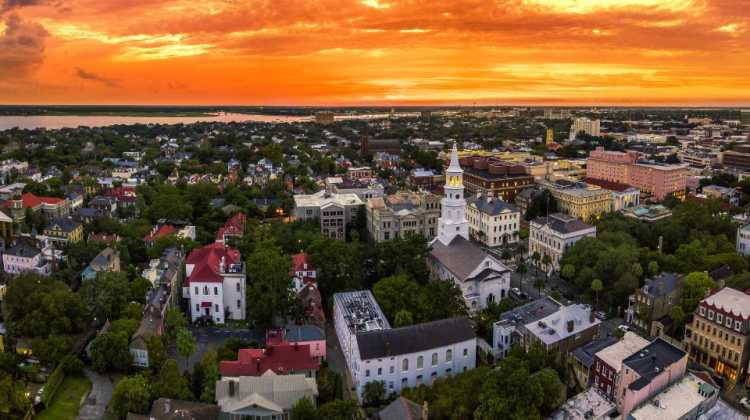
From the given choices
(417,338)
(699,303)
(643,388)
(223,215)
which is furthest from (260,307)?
(223,215)

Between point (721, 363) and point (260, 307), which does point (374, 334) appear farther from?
point (721, 363)

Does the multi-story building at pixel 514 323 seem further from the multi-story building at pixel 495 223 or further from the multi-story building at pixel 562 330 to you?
the multi-story building at pixel 495 223

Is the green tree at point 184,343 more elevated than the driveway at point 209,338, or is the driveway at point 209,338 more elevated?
the green tree at point 184,343

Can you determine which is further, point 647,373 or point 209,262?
point 209,262

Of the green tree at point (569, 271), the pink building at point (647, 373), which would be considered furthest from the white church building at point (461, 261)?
the pink building at point (647, 373)

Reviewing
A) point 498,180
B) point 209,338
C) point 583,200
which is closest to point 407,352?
point 209,338

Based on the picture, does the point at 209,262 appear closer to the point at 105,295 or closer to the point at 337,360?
the point at 105,295
